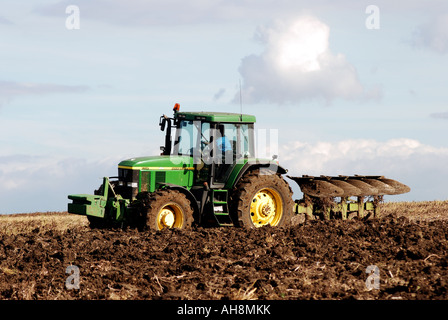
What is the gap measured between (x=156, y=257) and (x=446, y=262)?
516cm

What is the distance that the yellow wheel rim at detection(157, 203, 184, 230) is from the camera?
14.5 metres

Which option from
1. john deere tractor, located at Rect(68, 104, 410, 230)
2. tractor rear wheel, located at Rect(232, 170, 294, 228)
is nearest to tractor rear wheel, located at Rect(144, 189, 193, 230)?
john deere tractor, located at Rect(68, 104, 410, 230)

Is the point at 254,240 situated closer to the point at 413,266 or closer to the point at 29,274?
the point at 413,266

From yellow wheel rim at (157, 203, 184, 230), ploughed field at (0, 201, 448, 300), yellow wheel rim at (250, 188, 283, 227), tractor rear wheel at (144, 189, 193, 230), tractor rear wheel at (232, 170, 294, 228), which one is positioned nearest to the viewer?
ploughed field at (0, 201, 448, 300)

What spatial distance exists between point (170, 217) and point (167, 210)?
18cm

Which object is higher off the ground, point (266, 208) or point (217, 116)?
point (217, 116)

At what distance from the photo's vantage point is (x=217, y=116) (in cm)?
1510

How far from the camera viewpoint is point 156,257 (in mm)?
11875

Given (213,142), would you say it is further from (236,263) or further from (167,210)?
(236,263)

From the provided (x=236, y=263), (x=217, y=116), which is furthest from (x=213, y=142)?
(x=236, y=263)

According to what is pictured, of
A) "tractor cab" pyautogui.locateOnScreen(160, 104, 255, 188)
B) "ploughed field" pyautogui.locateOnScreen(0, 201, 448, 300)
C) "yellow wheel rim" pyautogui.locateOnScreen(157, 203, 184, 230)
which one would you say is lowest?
"ploughed field" pyautogui.locateOnScreen(0, 201, 448, 300)

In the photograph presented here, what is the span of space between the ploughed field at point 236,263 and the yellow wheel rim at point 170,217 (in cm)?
40

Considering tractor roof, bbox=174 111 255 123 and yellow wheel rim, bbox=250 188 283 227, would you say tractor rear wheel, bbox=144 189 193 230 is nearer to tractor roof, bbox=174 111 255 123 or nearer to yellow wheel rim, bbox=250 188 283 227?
yellow wheel rim, bbox=250 188 283 227
